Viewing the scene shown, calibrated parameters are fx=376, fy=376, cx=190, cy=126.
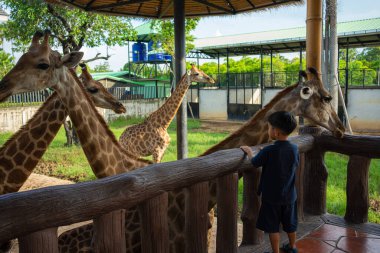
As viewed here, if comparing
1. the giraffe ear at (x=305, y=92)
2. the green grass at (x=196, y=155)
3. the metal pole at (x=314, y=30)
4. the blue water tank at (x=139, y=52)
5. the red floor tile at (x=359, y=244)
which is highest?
the blue water tank at (x=139, y=52)

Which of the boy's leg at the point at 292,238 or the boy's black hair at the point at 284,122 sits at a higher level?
the boy's black hair at the point at 284,122

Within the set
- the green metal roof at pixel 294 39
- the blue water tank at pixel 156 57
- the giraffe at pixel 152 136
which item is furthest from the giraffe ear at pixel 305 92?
the blue water tank at pixel 156 57

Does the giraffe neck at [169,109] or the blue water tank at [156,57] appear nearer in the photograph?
the giraffe neck at [169,109]

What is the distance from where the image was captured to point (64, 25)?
1178cm

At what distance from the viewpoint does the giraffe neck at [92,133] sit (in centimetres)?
328

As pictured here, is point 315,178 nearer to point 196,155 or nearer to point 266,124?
point 266,124

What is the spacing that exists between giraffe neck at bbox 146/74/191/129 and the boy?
4.12m

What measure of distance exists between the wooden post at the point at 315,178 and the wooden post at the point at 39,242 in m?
2.93

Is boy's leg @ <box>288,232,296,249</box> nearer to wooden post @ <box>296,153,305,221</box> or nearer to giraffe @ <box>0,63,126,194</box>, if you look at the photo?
wooden post @ <box>296,153,305,221</box>

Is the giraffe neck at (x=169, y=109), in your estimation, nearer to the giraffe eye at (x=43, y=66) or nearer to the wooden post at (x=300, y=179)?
the wooden post at (x=300, y=179)

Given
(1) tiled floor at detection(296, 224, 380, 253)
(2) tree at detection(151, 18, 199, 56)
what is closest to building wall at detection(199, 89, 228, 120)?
(2) tree at detection(151, 18, 199, 56)

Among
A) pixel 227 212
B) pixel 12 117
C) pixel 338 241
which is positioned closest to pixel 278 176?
pixel 227 212

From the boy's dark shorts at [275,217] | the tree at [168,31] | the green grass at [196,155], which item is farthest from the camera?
the tree at [168,31]

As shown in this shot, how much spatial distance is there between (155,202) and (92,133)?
1270mm
